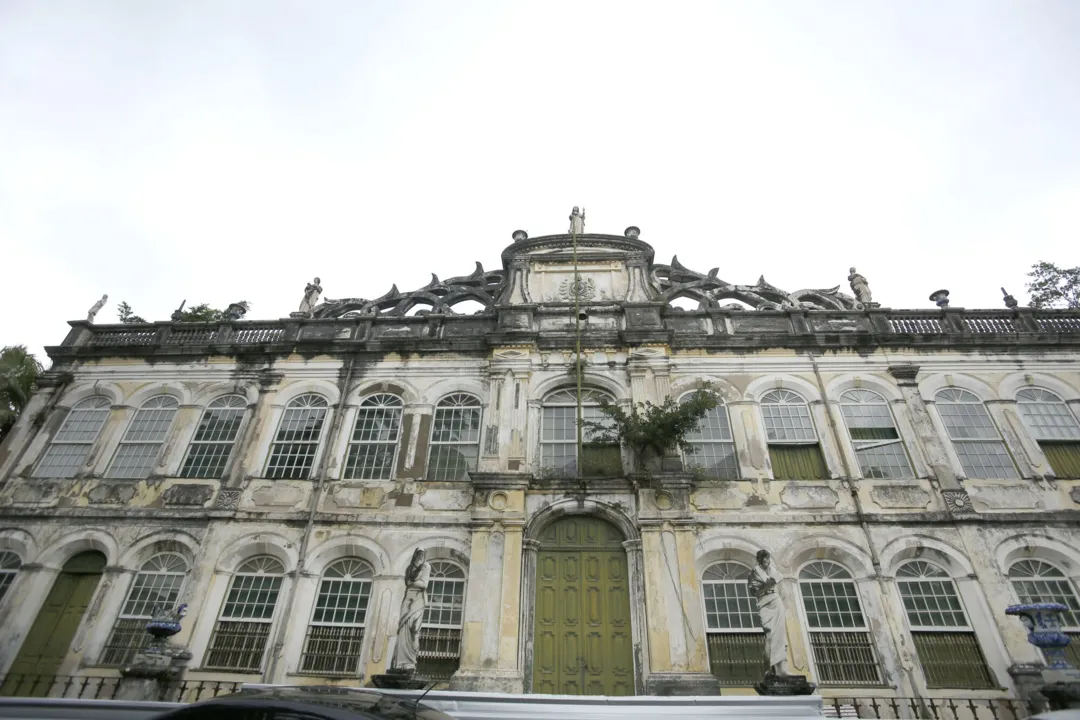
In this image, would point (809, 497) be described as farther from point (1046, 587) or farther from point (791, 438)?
point (1046, 587)

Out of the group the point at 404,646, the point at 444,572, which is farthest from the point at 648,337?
the point at 404,646

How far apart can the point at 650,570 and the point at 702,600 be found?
119 cm

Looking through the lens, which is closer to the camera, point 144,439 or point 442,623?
point 442,623

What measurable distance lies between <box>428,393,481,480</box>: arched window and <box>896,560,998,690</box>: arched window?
919cm

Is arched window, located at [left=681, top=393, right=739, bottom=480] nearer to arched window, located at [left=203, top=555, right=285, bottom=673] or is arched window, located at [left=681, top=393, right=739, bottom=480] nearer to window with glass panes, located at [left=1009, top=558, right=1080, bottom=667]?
window with glass panes, located at [left=1009, top=558, right=1080, bottom=667]

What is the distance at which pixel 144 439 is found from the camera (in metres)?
14.7

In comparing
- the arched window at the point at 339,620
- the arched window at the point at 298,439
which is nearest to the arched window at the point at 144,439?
the arched window at the point at 298,439

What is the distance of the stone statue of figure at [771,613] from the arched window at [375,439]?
789cm

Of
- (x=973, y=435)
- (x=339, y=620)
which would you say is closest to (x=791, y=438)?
(x=973, y=435)

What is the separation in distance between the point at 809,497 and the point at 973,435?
4351 millimetres

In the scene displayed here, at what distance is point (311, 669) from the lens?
11.6 meters

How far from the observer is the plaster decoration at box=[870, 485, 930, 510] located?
12.4 m

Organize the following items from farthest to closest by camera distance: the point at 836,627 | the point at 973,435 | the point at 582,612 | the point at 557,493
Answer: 1. the point at 973,435
2. the point at 557,493
3. the point at 582,612
4. the point at 836,627

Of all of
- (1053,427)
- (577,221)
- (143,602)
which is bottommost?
(143,602)
